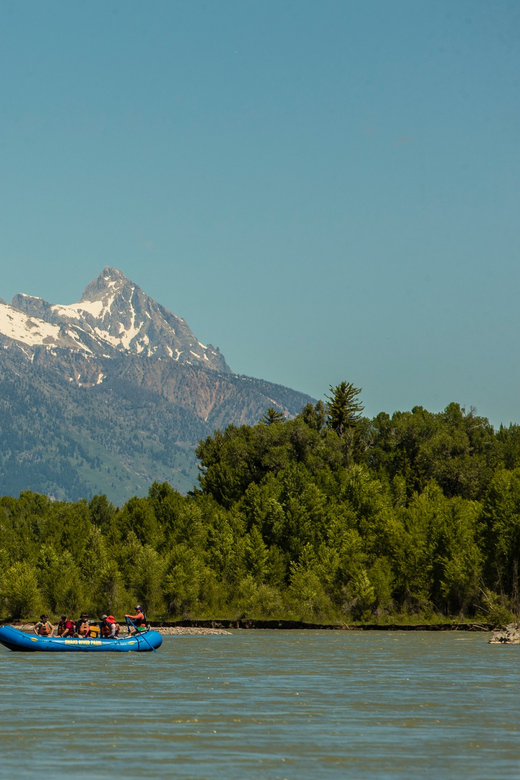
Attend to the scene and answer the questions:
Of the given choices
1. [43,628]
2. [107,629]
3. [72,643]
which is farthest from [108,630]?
[43,628]

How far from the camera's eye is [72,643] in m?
84.4

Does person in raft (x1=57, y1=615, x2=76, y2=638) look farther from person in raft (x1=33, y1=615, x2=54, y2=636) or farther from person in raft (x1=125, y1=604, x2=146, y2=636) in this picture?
person in raft (x1=125, y1=604, x2=146, y2=636)

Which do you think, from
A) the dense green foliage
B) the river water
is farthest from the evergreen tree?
the river water

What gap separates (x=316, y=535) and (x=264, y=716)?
99.2m

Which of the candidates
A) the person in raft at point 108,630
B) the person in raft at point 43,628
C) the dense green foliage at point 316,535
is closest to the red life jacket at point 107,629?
the person in raft at point 108,630

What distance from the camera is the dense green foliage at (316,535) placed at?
124 m

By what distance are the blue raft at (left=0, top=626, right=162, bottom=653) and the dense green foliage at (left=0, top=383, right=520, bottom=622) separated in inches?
1614

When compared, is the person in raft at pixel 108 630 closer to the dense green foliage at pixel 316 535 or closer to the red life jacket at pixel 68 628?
the red life jacket at pixel 68 628

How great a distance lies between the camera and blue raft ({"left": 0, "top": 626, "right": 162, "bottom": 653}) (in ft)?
274

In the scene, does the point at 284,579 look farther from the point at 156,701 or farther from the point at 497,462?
the point at 156,701

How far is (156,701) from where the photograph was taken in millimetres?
50906

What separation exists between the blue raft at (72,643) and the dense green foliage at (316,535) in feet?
134

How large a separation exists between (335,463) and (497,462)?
74.2 feet

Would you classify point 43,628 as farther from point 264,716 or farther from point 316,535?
point 316,535
